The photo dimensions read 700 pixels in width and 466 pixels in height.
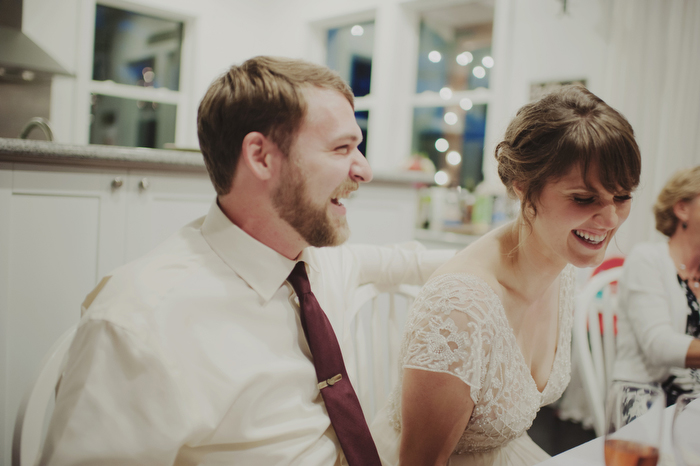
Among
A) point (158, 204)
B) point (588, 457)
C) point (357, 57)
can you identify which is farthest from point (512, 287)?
point (357, 57)

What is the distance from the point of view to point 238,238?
0.94 m

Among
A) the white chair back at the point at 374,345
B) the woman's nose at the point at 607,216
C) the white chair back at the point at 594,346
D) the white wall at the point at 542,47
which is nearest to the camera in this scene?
Answer: the woman's nose at the point at 607,216

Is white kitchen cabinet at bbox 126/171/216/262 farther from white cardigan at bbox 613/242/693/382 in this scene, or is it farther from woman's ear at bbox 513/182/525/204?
white cardigan at bbox 613/242/693/382

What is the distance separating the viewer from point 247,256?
37.0 inches

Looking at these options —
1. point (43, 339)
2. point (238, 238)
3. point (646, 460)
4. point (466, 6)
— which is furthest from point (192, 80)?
point (646, 460)

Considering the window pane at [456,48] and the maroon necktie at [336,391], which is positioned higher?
the window pane at [456,48]

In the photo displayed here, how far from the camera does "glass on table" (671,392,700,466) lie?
23.4 inches

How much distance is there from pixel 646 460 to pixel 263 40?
5.65 m

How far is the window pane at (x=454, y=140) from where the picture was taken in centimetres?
451

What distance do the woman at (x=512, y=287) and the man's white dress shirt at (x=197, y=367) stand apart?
21 cm

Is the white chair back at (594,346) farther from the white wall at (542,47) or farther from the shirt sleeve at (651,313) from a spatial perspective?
the white wall at (542,47)

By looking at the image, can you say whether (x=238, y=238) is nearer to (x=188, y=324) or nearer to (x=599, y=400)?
(x=188, y=324)

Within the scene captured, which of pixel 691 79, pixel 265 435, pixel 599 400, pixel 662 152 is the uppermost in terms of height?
pixel 691 79

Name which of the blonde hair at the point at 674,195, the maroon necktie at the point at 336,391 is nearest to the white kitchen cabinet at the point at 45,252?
the maroon necktie at the point at 336,391
